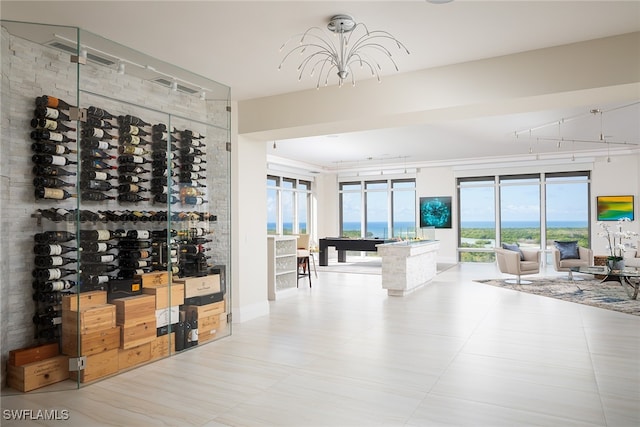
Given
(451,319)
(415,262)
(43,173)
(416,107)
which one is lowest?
(451,319)

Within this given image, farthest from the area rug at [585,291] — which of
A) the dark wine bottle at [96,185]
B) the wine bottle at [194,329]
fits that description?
the dark wine bottle at [96,185]

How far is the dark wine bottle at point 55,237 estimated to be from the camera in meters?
3.49

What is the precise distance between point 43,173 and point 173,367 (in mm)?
1998

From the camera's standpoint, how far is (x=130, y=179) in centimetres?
409

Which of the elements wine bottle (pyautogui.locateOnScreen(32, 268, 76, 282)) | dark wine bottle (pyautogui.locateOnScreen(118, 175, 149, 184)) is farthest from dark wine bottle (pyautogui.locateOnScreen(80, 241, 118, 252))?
dark wine bottle (pyautogui.locateOnScreen(118, 175, 149, 184))

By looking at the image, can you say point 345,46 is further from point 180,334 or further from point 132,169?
point 180,334

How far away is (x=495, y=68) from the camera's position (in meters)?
4.29

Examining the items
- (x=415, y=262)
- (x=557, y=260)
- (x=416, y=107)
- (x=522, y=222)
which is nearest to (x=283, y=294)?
(x=415, y=262)

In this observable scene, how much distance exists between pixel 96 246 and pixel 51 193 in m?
0.55

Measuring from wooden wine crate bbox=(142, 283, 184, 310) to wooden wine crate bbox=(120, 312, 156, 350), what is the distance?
15cm

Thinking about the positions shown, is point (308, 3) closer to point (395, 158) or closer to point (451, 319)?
point (451, 319)

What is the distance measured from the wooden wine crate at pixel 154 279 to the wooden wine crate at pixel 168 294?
0.04 metres

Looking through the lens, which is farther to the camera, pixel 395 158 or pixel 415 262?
pixel 395 158

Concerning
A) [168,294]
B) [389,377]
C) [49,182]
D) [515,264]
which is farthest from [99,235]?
[515,264]
